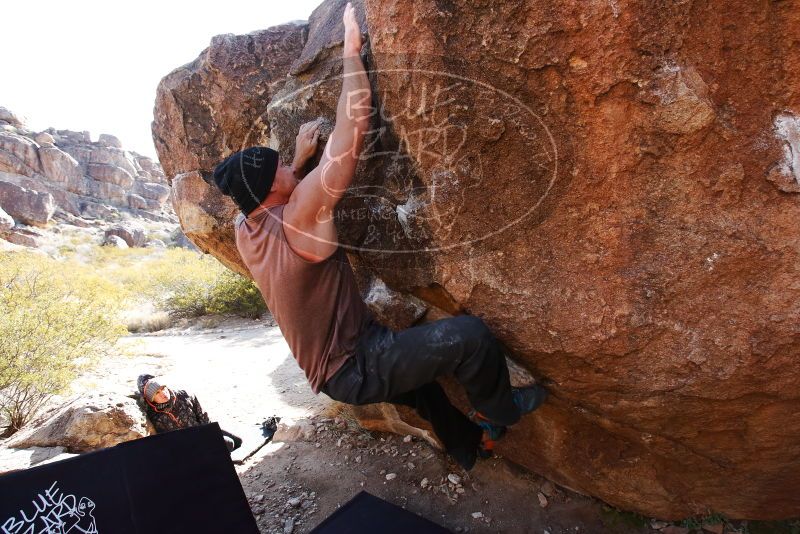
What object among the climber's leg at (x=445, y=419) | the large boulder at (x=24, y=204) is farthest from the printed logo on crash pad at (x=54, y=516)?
the large boulder at (x=24, y=204)

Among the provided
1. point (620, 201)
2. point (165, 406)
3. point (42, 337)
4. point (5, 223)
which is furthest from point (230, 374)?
point (5, 223)

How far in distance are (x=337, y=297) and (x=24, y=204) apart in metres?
29.9

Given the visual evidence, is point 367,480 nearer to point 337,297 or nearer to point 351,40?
point 337,297

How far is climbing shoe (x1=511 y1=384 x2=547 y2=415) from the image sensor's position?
2035 millimetres

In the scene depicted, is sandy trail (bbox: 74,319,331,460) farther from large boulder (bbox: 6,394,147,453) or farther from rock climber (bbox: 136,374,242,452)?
large boulder (bbox: 6,394,147,453)

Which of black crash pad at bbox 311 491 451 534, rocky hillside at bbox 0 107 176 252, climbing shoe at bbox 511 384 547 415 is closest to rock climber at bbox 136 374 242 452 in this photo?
black crash pad at bbox 311 491 451 534

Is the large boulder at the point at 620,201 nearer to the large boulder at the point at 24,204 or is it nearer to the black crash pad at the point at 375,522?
the black crash pad at the point at 375,522

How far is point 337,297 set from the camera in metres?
1.95

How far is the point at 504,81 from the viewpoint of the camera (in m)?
1.68

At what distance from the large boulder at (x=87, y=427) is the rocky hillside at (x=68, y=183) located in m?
24.1

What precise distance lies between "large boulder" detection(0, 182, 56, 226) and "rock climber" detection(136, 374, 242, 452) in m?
27.6

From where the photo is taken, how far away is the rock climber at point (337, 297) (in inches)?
69.9

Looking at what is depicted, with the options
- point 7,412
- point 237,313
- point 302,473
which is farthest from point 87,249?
point 302,473

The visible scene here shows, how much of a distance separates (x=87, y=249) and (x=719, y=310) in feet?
85.5
